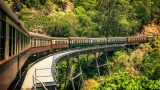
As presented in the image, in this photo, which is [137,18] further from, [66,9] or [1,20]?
[1,20]

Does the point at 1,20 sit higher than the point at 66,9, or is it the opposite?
the point at 66,9

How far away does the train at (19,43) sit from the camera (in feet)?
33.5

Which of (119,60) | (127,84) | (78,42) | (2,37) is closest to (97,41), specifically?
(119,60)

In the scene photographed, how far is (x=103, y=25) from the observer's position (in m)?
90.8

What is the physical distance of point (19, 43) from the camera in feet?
52.1

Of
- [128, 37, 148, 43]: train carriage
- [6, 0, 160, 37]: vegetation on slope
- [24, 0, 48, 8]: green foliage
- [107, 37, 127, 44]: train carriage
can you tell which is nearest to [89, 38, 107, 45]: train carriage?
[107, 37, 127, 44]: train carriage

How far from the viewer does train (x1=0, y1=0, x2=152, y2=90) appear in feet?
33.5

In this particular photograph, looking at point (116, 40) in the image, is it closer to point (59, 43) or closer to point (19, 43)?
point (59, 43)

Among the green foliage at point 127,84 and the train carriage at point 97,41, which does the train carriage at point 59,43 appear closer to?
the train carriage at point 97,41

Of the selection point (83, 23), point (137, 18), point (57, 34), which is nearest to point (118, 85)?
point (57, 34)

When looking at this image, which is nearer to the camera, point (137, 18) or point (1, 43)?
point (1, 43)

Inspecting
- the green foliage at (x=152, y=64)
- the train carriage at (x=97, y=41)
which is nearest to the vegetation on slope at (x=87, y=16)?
the train carriage at (x=97, y=41)

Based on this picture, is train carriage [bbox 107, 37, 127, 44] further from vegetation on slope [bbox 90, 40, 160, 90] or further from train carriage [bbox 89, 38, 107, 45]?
vegetation on slope [bbox 90, 40, 160, 90]

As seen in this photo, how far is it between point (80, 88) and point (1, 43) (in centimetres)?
4362
